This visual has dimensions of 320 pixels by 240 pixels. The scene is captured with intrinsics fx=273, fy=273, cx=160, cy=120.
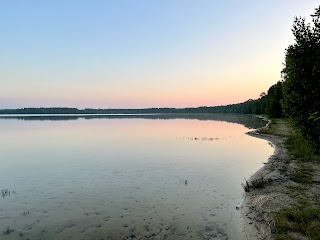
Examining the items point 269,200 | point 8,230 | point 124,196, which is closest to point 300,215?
point 269,200

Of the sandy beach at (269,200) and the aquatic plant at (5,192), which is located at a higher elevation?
the sandy beach at (269,200)

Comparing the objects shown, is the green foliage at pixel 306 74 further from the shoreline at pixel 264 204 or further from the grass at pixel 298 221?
the grass at pixel 298 221

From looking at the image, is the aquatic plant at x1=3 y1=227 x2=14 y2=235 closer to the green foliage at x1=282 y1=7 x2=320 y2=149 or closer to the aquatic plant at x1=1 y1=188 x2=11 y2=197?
the aquatic plant at x1=1 y1=188 x2=11 y2=197

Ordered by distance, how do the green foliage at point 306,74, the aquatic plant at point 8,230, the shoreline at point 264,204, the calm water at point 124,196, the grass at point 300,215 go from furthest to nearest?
the green foliage at point 306,74 < the calm water at point 124,196 < the aquatic plant at point 8,230 < the shoreline at point 264,204 < the grass at point 300,215

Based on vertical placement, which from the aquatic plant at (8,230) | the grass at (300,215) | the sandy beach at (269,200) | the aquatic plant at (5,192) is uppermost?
the grass at (300,215)

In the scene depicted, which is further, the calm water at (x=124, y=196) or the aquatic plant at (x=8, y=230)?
the calm water at (x=124, y=196)

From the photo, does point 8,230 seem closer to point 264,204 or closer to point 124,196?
point 124,196

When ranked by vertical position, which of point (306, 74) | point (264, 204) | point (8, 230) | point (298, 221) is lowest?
point (8, 230)

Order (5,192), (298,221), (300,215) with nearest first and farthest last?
(298,221) → (300,215) → (5,192)

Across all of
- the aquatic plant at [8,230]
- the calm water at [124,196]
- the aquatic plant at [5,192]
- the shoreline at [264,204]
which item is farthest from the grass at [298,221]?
the aquatic plant at [5,192]

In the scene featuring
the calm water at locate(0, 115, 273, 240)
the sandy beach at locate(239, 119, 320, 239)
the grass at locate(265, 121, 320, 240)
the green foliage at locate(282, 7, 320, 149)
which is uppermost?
the green foliage at locate(282, 7, 320, 149)

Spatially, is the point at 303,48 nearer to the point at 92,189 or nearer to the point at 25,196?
the point at 92,189

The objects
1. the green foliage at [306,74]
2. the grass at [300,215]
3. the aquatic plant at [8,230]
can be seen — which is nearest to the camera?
the grass at [300,215]

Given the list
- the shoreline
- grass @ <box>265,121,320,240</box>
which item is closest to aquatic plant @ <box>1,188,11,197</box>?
the shoreline
